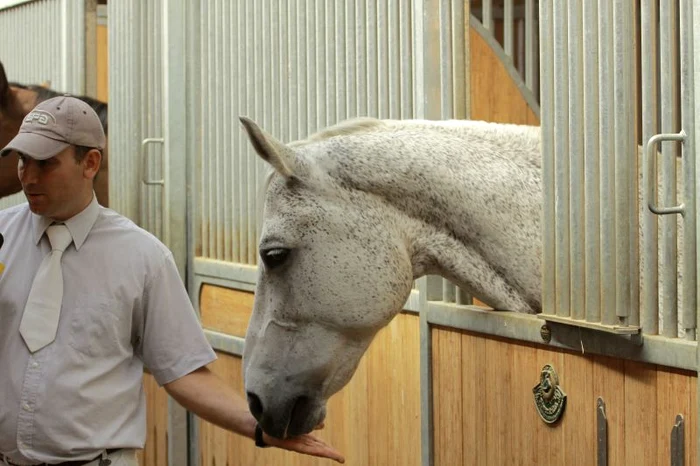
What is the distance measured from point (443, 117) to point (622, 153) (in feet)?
2.17

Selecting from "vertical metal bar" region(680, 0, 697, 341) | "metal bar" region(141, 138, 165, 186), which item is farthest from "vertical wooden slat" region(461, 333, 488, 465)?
"metal bar" region(141, 138, 165, 186)

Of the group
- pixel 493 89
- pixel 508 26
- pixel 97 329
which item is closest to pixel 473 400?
pixel 97 329

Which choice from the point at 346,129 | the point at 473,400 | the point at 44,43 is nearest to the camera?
the point at 346,129

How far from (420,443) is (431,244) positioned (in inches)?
31.3

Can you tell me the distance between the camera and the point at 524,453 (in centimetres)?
232

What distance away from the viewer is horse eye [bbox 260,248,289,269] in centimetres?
208

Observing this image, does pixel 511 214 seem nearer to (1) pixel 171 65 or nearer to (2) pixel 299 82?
(2) pixel 299 82

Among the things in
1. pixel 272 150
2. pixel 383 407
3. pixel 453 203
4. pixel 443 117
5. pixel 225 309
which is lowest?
pixel 383 407

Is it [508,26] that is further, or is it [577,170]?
[508,26]

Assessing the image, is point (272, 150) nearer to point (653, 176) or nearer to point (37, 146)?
point (37, 146)

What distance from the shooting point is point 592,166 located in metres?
2.07

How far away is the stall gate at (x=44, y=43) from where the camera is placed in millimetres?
4770

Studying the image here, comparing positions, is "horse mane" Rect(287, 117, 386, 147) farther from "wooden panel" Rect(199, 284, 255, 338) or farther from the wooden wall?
"wooden panel" Rect(199, 284, 255, 338)

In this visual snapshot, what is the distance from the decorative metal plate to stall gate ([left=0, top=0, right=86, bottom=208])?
10.4 feet
